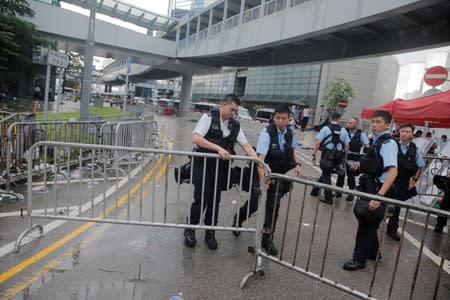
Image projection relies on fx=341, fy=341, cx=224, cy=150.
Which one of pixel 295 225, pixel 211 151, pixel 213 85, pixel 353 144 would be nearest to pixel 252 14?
pixel 353 144

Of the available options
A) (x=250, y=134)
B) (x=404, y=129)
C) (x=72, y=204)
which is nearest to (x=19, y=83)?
(x=250, y=134)

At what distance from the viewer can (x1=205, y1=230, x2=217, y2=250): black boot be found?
4.12m

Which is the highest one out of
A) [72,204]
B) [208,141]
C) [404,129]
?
[404,129]

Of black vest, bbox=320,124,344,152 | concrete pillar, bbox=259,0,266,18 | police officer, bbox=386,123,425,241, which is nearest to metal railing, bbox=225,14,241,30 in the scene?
concrete pillar, bbox=259,0,266,18

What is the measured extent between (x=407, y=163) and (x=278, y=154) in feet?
7.67

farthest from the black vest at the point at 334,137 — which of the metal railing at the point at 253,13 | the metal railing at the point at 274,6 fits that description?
the metal railing at the point at 274,6

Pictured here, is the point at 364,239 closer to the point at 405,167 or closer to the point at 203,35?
the point at 405,167

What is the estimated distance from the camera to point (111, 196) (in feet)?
19.5

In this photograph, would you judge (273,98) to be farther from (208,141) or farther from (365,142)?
(208,141)

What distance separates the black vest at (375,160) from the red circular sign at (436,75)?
21.6 ft

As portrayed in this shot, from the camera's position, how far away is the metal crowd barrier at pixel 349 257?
297cm

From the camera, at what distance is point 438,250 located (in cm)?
488

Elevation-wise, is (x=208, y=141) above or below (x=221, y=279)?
above

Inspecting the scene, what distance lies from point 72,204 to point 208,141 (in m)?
2.79
